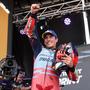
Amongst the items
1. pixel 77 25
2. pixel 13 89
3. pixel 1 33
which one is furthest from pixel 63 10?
pixel 13 89

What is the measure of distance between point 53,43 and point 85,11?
4.08 meters

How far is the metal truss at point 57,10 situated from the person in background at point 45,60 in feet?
13.3

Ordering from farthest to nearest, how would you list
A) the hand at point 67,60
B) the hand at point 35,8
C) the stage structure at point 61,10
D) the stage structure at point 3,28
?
the stage structure at point 3,28, the stage structure at point 61,10, the hand at point 35,8, the hand at point 67,60

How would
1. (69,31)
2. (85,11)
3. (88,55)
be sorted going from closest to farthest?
(88,55) → (85,11) → (69,31)

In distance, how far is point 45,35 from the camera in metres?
2.02

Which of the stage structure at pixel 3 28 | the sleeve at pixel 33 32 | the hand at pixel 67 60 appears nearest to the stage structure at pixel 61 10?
the stage structure at pixel 3 28

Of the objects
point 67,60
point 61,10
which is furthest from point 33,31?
point 61,10

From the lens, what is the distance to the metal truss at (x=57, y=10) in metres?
6.11

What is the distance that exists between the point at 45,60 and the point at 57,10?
446cm

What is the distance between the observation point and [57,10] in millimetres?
6355

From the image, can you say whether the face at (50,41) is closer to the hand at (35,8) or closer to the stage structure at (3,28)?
the hand at (35,8)

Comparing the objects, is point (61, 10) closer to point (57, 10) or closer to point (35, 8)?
point (57, 10)

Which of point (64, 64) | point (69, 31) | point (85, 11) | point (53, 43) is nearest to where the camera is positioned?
point (64, 64)

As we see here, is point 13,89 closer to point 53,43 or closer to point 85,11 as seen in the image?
point 53,43
